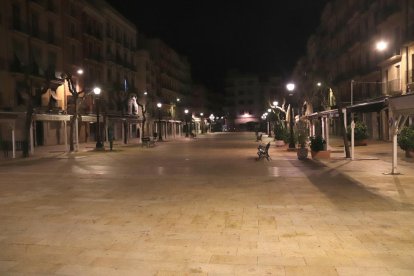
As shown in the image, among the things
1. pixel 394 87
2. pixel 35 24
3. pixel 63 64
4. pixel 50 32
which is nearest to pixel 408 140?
pixel 394 87

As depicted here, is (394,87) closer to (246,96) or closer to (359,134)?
(359,134)

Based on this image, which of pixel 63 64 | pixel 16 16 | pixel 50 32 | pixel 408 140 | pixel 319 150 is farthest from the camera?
pixel 63 64

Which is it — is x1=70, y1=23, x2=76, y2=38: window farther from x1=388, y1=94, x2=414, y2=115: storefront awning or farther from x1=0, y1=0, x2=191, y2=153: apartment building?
x1=388, y1=94, x2=414, y2=115: storefront awning

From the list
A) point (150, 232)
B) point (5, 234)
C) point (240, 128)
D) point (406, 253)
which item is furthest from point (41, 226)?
point (240, 128)

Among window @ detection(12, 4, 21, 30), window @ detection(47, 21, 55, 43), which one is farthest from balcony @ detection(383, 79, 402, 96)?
window @ detection(12, 4, 21, 30)

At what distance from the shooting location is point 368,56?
41500 mm

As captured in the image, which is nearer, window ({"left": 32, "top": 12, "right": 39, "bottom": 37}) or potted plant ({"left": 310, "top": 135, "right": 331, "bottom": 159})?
potted plant ({"left": 310, "top": 135, "right": 331, "bottom": 159})

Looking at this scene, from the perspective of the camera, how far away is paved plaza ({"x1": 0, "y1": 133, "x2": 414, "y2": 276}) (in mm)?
5512

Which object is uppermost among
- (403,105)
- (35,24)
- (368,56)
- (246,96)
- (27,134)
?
(35,24)

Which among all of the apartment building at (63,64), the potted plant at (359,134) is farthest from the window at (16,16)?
the potted plant at (359,134)

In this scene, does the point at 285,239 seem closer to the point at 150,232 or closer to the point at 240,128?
the point at 150,232

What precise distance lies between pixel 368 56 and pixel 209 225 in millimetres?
38097

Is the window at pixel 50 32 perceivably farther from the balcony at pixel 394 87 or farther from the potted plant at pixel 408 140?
the potted plant at pixel 408 140

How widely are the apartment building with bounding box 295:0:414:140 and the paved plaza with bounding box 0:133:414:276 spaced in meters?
12.1
